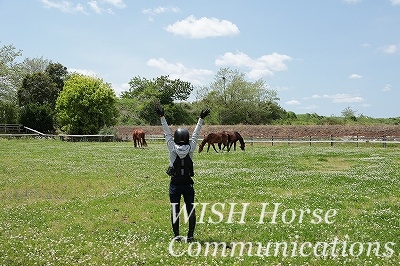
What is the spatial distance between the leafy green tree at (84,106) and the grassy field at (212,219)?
41839mm

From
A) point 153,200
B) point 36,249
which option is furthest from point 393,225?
point 36,249

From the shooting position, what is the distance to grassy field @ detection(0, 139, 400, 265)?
820cm

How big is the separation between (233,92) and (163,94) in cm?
1839

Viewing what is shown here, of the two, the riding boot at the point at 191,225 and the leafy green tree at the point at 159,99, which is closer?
the riding boot at the point at 191,225

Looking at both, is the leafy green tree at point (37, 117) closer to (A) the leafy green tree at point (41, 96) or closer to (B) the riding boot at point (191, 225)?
(A) the leafy green tree at point (41, 96)

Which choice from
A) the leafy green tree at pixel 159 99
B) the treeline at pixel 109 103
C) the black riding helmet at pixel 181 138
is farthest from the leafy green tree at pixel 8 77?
the black riding helmet at pixel 181 138

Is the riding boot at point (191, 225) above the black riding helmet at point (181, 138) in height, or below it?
below

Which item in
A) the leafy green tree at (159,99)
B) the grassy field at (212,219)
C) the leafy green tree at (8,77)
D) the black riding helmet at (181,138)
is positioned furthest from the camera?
the leafy green tree at (159,99)

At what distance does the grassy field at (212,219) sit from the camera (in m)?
8.20

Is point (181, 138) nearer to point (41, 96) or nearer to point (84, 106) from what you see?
point (84, 106)

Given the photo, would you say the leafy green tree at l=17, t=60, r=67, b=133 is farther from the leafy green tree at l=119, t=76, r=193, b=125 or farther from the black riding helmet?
the black riding helmet

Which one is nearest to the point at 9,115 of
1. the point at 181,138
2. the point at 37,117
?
the point at 37,117

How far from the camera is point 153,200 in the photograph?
553 inches

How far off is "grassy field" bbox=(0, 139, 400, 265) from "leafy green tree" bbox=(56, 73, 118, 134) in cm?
4184
